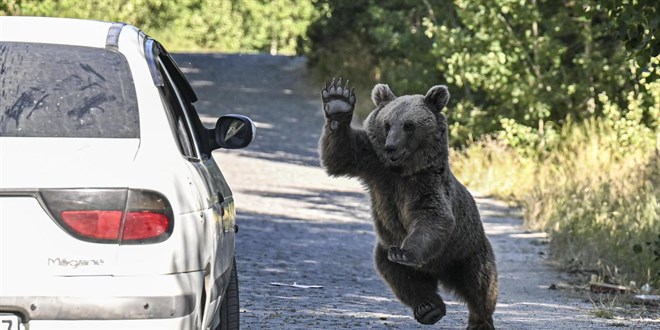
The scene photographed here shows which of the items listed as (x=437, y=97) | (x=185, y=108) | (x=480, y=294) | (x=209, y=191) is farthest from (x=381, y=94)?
(x=209, y=191)

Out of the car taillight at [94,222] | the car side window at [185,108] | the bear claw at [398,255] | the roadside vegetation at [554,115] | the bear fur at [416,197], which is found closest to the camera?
the car taillight at [94,222]

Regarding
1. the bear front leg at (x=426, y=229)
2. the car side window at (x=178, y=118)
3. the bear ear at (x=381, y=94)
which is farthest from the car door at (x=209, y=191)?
the bear ear at (x=381, y=94)

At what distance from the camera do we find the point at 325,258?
1228 cm

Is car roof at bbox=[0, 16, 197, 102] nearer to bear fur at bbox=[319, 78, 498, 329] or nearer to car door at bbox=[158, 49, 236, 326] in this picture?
car door at bbox=[158, 49, 236, 326]

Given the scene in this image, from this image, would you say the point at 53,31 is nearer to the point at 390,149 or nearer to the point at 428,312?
the point at 390,149

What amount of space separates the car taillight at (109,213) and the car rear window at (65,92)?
38 cm

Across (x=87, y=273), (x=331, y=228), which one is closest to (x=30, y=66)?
(x=87, y=273)

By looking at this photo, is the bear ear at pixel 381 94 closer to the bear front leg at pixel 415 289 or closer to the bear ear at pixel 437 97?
the bear ear at pixel 437 97

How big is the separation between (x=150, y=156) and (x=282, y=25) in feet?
234

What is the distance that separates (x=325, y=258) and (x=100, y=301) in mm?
7828

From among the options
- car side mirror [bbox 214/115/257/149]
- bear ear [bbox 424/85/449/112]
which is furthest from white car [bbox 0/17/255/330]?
bear ear [bbox 424/85/449/112]

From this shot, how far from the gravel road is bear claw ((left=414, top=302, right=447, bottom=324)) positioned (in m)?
0.90

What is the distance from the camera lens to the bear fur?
7.42m

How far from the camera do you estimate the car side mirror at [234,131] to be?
21.2ft
